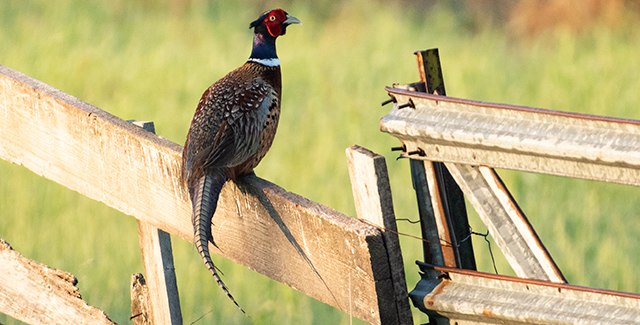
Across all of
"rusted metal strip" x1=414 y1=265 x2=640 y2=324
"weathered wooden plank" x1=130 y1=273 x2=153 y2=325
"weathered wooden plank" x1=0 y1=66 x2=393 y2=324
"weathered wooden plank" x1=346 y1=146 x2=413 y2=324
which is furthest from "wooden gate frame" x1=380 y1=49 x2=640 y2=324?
"weathered wooden plank" x1=130 y1=273 x2=153 y2=325

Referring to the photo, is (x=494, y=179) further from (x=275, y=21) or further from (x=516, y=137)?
(x=275, y=21)

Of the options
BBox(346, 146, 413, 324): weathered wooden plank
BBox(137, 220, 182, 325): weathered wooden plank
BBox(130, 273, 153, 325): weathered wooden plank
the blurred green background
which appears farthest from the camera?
the blurred green background

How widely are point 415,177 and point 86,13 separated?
8721mm

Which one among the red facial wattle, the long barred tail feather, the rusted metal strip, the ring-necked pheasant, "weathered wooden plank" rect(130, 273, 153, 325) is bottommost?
"weathered wooden plank" rect(130, 273, 153, 325)

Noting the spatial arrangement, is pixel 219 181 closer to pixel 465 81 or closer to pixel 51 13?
pixel 465 81

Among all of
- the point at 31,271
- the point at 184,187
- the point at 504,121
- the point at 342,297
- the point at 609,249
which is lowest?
the point at 609,249

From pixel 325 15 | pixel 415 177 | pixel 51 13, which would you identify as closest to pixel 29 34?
pixel 51 13

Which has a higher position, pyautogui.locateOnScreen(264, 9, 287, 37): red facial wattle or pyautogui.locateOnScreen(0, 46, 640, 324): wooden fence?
pyautogui.locateOnScreen(264, 9, 287, 37): red facial wattle

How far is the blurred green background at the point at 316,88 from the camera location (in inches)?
173

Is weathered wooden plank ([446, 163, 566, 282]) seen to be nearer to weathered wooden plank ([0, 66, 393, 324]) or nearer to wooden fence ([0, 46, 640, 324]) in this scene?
wooden fence ([0, 46, 640, 324])

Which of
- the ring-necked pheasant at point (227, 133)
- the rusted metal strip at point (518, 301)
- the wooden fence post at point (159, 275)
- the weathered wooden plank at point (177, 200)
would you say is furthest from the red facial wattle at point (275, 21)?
the rusted metal strip at point (518, 301)

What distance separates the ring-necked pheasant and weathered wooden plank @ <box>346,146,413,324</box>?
0.43 m

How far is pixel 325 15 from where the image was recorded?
10.1 m

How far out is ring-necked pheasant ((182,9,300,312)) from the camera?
1947 mm
